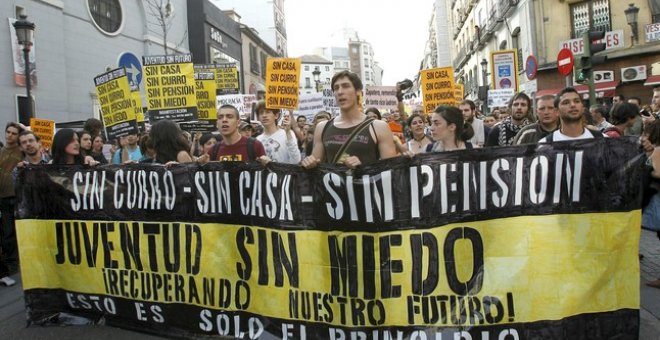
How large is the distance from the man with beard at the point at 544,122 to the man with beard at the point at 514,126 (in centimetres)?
124

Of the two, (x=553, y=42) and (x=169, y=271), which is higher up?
(x=553, y=42)

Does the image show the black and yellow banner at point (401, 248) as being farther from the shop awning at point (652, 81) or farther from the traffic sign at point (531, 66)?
the shop awning at point (652, 81)

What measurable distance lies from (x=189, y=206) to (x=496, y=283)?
2.29 metres

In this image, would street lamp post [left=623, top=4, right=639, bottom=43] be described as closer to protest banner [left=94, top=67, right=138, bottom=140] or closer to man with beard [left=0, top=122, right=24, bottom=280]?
protest banner [left=94, top=67, right=138, bottom=140]

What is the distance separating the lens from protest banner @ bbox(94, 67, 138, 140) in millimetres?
7617

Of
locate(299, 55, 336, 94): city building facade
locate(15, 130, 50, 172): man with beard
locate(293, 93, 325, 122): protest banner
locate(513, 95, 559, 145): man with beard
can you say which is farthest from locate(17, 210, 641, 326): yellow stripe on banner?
locate(299, 55, 336, 94): city building facade

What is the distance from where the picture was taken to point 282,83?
29.2ft

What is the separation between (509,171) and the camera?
3490 mm

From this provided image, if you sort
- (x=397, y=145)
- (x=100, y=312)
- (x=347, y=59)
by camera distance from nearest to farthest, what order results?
(x=397, y=145) → (x=100, y=312) → (x=347, y=59)

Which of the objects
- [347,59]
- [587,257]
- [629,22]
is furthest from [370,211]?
[347,59]

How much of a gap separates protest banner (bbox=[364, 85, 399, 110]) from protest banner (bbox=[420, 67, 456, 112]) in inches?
45.4

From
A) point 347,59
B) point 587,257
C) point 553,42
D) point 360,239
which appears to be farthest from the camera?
point 347,59

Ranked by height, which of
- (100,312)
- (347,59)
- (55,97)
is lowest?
(100,312)

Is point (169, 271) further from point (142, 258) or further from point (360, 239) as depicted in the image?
point (360, 239)
